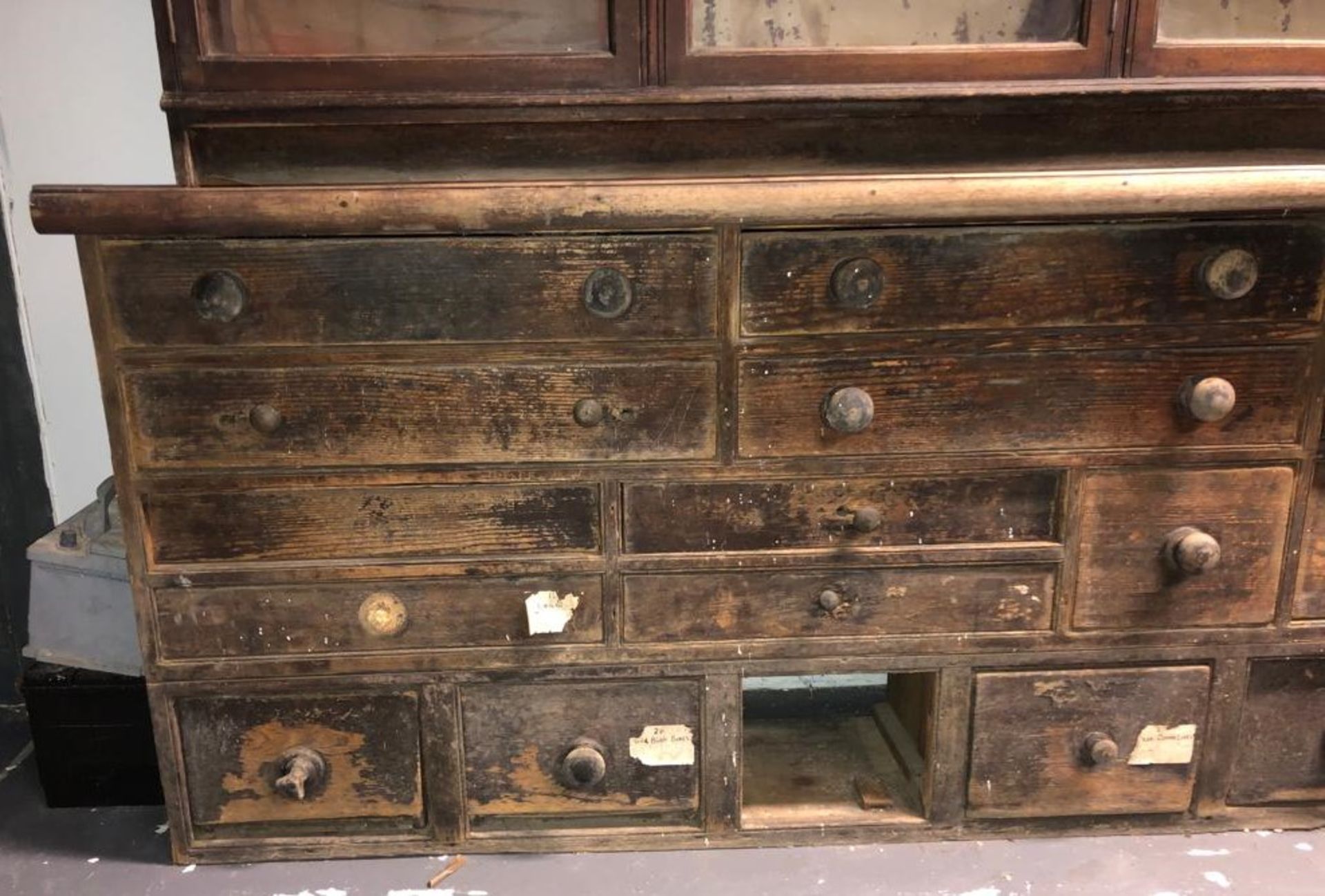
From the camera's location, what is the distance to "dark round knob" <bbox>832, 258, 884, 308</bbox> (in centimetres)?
136

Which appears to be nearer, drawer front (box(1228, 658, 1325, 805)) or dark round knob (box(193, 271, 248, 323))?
dark round knob (box(193, 271, 248, 323))

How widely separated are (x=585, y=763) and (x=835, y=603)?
45cm

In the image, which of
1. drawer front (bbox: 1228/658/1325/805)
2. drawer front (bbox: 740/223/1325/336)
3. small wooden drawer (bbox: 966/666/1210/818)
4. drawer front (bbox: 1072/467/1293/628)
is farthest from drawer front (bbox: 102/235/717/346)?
drawer front (bbox: 1228/658/1325/805)

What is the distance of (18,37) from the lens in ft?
5.99

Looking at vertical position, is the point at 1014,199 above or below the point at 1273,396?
above

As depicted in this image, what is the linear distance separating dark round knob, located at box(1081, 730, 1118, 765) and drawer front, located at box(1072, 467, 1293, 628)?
0.18 meters

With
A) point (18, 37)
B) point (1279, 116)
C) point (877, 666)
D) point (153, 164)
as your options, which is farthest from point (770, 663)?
point (18, 37)

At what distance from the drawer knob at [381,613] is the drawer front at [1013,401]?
0.56 m

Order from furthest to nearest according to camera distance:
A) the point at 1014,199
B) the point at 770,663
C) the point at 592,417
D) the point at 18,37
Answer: the point at 18,37 < the point at 770,663 < the point at 592,417 < the point at 1014,199

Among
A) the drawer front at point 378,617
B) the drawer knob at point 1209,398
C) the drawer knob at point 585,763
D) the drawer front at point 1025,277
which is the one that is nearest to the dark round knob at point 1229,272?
the drawer front at point 1025,277

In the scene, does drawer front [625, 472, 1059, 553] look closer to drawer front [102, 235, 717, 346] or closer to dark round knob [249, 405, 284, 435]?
drawer front [102, 235, 717, 346]

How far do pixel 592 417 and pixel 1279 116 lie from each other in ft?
3.63

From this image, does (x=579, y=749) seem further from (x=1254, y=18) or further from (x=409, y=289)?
(x=1254, y=18)

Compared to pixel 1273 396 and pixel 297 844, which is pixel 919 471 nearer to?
pixel 1273 396
